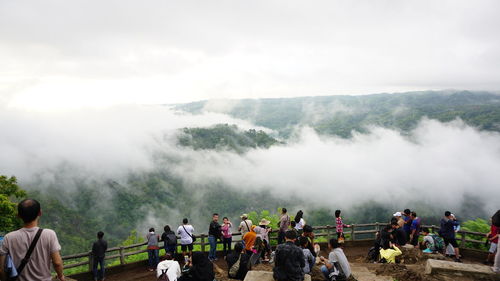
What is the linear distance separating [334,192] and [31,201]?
340 feet

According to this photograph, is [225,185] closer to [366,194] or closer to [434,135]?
[366,194]

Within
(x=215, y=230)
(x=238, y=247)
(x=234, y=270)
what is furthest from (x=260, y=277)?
(x=215, y=230)

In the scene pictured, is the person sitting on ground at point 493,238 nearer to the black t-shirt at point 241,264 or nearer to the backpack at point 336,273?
the backpack at point 336,273

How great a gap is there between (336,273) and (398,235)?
14.0ft

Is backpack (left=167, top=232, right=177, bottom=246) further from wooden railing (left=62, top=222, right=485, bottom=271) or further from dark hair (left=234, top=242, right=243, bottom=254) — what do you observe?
dark hair (left=234, top=242, right=243, bottom=254)

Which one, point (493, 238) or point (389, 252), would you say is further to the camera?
point (389, 252)

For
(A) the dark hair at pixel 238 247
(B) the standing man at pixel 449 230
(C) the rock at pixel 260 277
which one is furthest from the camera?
(B) the standing man at pixel 449 230

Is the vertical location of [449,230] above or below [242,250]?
below

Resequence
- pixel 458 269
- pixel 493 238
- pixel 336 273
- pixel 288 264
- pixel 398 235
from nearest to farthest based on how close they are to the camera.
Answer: pixel 288 264 → pixel 336 273 → pixel 458 269 → pixel 493 238 → pixel 398 235

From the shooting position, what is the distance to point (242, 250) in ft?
25.9

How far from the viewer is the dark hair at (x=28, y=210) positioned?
3.57 meters

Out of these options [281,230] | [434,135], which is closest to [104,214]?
[281,230]

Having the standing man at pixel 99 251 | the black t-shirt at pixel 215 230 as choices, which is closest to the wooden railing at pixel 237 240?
the standing man at pixel 99 251

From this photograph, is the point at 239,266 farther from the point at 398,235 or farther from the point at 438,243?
the point at 438,243
